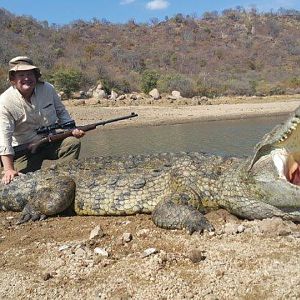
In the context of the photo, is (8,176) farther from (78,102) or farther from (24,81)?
(78,102)

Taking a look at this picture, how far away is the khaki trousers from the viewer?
621cm

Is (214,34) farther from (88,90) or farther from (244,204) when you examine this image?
(244,204)

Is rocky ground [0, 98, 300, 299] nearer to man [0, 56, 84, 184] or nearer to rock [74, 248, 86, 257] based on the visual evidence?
rock [74, 248, 86, 257]

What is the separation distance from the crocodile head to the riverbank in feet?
46.3

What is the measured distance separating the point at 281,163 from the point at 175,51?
49023 mm

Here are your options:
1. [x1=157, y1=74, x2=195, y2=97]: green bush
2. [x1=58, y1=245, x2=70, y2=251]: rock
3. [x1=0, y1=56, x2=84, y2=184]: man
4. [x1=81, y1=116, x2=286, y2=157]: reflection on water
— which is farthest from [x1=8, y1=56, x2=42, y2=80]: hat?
[x1=157, y1=74, x2=195, y2=97]: green bush

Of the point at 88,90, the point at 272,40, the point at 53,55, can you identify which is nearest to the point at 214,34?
the point at 272,40

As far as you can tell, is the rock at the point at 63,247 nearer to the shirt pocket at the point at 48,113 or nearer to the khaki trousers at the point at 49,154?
the khaki trousers at the point at 49,154

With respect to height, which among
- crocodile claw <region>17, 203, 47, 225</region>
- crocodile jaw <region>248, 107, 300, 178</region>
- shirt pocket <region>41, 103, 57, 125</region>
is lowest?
crocodile claw <region>17, 203, 47, 225</region>

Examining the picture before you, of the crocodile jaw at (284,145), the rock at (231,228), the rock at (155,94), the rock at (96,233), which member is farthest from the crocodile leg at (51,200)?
the rock at (155,94)

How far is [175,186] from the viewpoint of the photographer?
4.74 metres

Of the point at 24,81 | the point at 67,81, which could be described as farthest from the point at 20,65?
the point at 67,81

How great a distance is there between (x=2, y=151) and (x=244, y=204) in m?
2.69

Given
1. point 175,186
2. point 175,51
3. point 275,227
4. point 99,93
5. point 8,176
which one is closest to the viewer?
point 275,227
